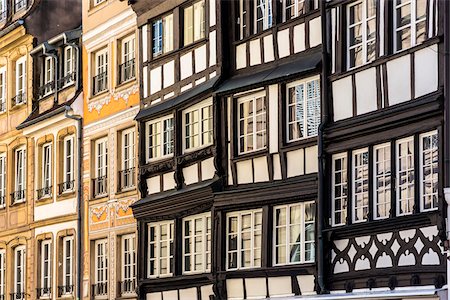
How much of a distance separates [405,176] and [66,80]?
18.0 meters

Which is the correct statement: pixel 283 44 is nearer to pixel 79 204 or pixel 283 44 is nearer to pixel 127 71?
pixel 127 71

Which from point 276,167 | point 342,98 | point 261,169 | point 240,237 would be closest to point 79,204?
point 240,237

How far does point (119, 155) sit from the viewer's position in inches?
1388

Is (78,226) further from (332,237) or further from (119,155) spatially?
(332,237)

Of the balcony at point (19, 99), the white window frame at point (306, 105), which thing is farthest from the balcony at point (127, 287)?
the balcony at point (19, 99)

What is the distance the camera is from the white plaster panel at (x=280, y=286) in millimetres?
26594

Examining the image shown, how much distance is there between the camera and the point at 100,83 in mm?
36812

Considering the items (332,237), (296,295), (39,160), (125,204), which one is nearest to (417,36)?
(332,237)

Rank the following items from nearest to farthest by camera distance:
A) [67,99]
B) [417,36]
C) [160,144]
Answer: [417,36] < [160,144] < [67,99]

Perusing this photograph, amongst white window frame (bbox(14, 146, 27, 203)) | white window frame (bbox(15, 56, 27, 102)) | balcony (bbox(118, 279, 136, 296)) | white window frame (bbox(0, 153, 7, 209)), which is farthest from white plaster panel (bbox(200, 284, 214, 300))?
white window frame (bbox(0, 153, 7, 209))

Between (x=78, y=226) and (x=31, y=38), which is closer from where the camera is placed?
(x=78, y=226)

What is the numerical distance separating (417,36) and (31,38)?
2114 centimetres

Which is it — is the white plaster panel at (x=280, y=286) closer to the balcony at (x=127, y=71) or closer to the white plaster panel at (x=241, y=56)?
the white plaster panel at (x=241, y=56)

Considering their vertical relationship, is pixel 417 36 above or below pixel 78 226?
above
